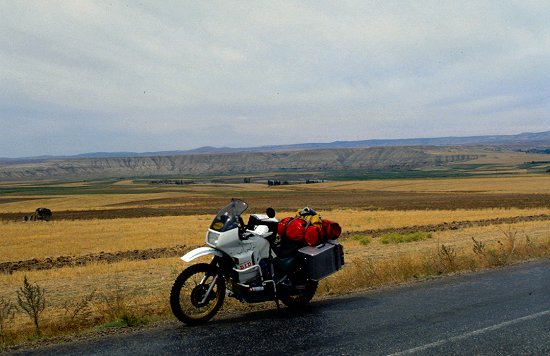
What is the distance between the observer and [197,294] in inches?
281

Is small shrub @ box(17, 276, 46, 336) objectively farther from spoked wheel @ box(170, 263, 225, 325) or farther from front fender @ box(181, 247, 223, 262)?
front fender @ box(181, 247, 223, 262)

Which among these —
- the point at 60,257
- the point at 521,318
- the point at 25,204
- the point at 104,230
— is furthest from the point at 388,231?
the point at 25,204

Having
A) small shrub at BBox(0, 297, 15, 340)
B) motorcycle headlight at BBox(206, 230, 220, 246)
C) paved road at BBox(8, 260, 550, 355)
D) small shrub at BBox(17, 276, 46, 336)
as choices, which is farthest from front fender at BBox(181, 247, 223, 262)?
small shrub at BBox(0, 297, 15, 340)

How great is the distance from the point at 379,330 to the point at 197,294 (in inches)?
100

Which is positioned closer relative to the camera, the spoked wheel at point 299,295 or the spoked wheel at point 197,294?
the spoked wheel at point 197,294

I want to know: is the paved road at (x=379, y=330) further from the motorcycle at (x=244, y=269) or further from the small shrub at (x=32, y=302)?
the small shrub at (x=32, y=302)

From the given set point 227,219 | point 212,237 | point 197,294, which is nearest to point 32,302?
point 197,294

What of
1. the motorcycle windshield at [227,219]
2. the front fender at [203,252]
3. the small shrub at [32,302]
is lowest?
the small shrub at [32,302]

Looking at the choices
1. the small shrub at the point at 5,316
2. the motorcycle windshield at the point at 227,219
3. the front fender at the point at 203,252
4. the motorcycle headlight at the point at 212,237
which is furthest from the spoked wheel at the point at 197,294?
the small shrub at the point at 5,316

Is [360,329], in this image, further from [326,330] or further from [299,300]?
[299,300]

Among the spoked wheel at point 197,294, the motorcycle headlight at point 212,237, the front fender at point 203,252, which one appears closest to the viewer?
the spoked wheel at point 197,294

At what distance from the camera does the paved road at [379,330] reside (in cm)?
573

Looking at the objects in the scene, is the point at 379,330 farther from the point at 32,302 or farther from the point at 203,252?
the point at 32,302

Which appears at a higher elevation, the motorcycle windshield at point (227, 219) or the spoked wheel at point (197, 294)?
the motorcycle windshield at point (227, 219)
